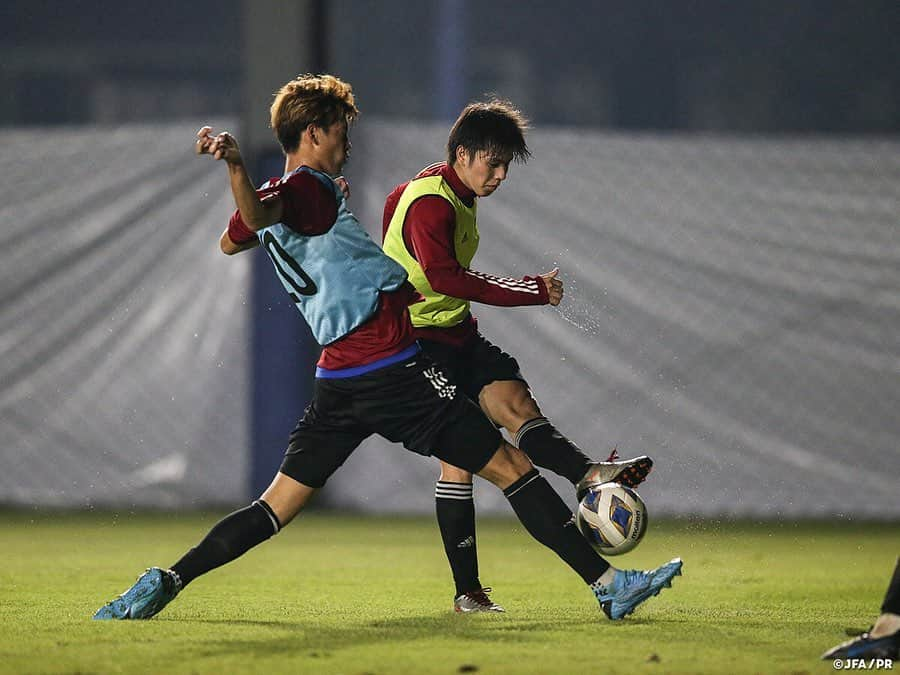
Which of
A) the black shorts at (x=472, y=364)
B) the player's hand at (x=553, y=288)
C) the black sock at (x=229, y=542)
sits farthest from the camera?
the black shorts at (x=472, y=364)

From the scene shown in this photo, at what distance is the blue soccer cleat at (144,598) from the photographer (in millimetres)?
5867

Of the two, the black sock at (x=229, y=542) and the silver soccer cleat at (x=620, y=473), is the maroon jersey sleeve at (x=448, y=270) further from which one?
the black sock at (x=229, y=542)

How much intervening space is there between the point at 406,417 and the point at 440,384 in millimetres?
165

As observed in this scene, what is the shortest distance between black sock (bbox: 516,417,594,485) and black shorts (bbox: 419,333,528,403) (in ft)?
0.71

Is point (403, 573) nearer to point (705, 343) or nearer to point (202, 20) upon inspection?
point (705, 343)

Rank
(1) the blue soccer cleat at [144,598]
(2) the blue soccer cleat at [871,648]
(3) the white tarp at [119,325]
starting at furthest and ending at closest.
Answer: (3) the white tarp at [119,325], (1) the blue soccer cleat at [144,598], (2) the blue soccer cleat at [871,648]

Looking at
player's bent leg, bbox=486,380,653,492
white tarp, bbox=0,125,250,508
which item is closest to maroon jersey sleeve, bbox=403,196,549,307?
player's bent leg, bbox=486,380,653,492

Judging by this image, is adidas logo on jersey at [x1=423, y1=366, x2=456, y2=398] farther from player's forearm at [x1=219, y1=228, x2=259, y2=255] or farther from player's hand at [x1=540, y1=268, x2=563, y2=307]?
player's forearm at [x1=219, y1=228, x2=259, y2=255]

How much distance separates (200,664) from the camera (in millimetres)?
4941

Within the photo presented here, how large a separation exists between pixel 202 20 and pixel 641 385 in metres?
31.9

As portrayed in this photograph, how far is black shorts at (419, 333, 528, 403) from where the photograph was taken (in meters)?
6.41

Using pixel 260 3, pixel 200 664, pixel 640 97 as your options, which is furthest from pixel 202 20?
pixel 200 664

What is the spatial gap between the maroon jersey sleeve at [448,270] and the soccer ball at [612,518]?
28.8 inches

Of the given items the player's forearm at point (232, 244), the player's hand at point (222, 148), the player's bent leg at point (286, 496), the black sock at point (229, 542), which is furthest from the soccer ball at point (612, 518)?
the player's hand at point (222, 148)
